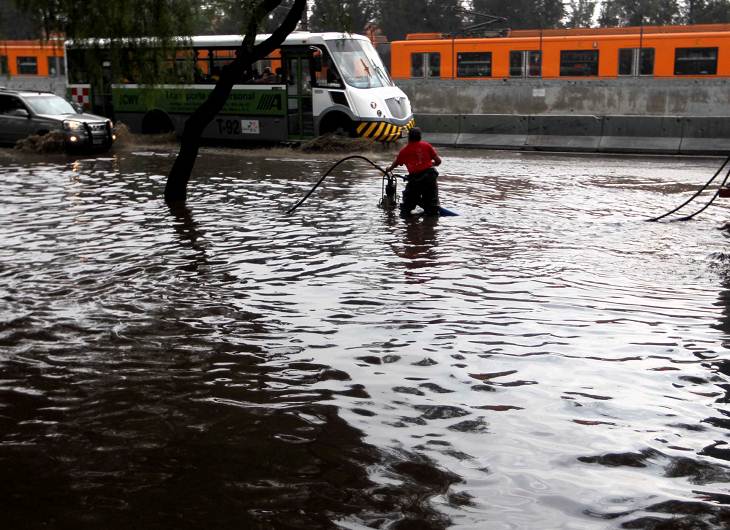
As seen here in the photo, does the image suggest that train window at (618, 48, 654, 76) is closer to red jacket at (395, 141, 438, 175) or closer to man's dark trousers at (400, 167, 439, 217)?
red jacket at (395, 141, 438, 175)

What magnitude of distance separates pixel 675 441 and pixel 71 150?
69.0 ft

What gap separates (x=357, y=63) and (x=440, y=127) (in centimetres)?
423

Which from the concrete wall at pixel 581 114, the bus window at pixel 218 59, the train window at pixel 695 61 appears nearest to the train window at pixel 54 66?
the bus window at pixel 218 59

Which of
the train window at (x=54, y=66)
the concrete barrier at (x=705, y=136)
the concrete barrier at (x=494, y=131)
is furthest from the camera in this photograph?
the train window at (x=54, y=66)

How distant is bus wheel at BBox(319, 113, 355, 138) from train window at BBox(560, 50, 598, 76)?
1021 cm

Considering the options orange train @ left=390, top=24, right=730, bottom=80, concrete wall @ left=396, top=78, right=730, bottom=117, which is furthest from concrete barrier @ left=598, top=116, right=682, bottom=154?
orange train @ left=390, top=24, right=730, bottom=80

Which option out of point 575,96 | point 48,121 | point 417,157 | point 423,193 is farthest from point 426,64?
point 423,193

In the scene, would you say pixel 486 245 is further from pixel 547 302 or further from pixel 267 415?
pixel 267 415

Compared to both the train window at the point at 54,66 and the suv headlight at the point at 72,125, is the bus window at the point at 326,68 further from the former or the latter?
the train window at the point at 54,66

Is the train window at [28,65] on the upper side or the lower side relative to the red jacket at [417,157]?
upper

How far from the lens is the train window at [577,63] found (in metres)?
29.6

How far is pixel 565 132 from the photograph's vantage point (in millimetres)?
24578

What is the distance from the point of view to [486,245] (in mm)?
11078

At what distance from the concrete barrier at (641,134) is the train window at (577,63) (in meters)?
6.28
